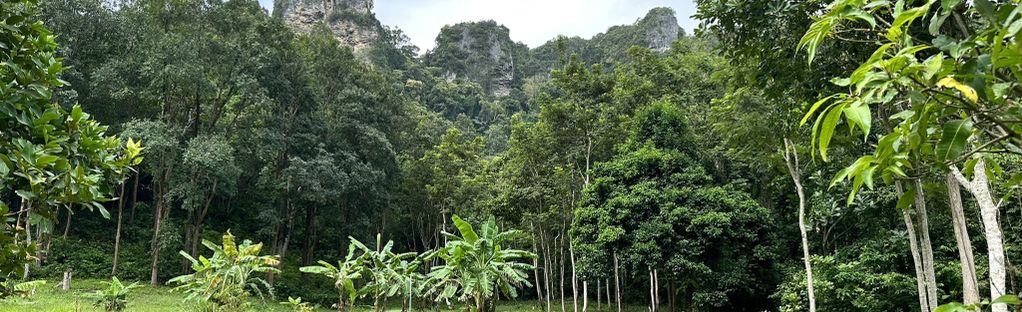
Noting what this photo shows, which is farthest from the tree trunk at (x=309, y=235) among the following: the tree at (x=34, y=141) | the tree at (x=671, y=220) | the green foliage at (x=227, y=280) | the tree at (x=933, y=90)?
the tree at (x=933, y=90)

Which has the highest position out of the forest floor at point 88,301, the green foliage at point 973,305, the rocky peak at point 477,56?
the rocky peak at point 477,56

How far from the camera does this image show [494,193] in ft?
73.2

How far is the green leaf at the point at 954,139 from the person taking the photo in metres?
0.99

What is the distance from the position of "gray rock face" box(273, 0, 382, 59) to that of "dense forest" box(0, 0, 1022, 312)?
34707 millimetres

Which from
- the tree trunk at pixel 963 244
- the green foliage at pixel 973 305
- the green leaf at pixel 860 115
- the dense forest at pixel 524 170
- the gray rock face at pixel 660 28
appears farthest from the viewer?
the gray rock face at pixel 660 28

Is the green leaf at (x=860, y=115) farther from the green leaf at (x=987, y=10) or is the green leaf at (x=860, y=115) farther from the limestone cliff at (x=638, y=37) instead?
the limestone cliff at (x=638, y=37)

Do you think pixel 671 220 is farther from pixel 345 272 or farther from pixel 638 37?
pixel 638 37

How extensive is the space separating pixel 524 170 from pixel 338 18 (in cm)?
4720

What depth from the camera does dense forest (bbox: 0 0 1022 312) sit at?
2.45 metres

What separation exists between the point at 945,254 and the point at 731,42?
10136 millimetres

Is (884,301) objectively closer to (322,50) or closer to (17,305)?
(17,305)

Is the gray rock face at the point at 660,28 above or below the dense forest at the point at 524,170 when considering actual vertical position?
above

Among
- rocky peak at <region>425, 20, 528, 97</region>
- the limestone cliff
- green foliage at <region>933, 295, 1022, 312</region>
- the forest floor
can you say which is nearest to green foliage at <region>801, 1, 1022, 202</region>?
green foliage at <region>933, 295, 1022, 312</region>

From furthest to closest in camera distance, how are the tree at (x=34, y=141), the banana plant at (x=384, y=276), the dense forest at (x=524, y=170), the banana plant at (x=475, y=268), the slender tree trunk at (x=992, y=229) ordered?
the banana plant at (x=384, y=276)
the banana plant at (x=475, y=268)
the slender tree trunk at (x=992, y=229)
the dense forest at (x=524, y=170)
the tree at (x=34, y=141)
